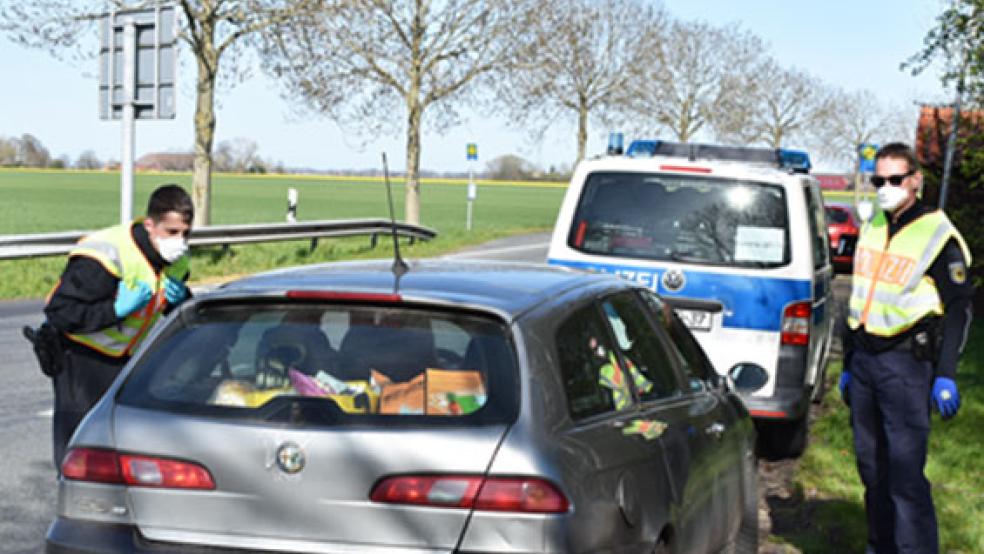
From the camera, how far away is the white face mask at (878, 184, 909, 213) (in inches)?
222

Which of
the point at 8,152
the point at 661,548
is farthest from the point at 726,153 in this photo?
the point at 8,152

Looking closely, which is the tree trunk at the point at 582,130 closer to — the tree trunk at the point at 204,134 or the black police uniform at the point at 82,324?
the tree trunk at the point at 204,134

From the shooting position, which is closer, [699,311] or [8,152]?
[699,311]

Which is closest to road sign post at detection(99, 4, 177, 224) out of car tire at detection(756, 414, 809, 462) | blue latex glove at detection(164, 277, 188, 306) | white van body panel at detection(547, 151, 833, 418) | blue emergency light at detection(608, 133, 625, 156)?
blue emergency light at detection(608, 133, 625, 156)

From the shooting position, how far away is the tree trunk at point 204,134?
26234 mm

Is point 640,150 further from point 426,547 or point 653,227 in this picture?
point 426,547

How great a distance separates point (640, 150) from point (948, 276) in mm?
4582

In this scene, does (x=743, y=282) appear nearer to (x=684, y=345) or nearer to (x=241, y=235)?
(x=684, y=345)

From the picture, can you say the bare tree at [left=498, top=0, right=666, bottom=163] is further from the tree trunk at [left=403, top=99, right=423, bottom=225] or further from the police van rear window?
the police van rear window

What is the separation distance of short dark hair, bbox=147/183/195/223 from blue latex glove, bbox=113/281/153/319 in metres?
0.30

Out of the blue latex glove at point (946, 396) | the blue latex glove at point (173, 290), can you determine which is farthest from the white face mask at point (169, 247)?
the blue latex glove at point (946, 396)

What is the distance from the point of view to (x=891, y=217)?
19.0ft

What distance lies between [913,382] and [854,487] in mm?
2416

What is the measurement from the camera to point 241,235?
930 inches
